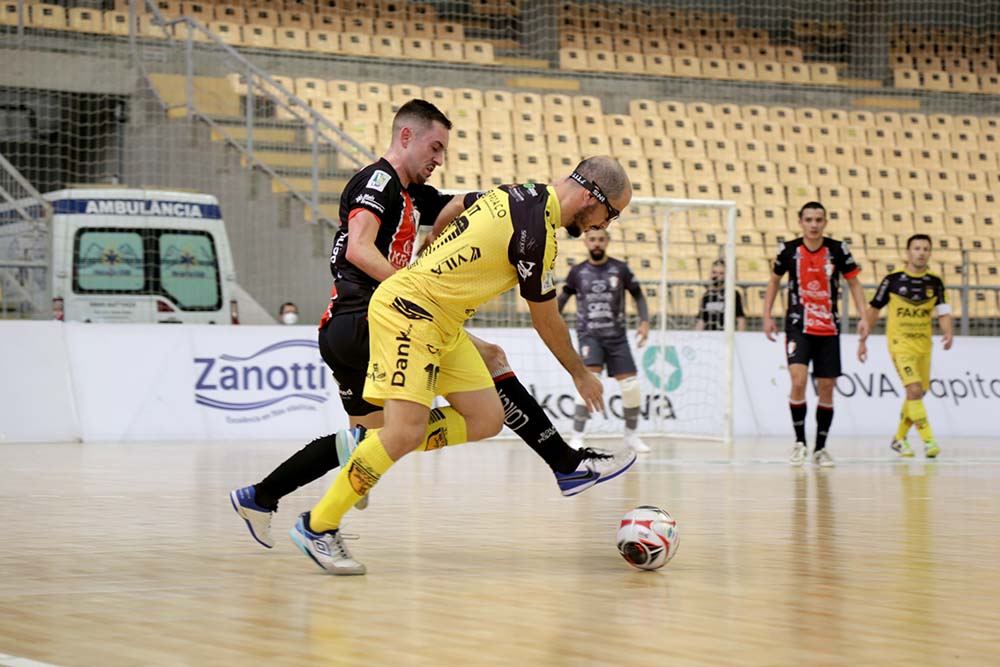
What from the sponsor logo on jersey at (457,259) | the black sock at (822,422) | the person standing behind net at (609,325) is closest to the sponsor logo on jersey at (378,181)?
the sponsor logo on jersey at (457,259)

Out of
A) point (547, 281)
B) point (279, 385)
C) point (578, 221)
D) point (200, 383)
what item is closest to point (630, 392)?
point (279, 385)

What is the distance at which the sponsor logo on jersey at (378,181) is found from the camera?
598 centimetres

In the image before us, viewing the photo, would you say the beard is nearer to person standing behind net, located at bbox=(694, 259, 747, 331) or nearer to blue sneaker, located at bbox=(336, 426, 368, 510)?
blue sneaker, located at bbox=(336, 426, 368, 510)

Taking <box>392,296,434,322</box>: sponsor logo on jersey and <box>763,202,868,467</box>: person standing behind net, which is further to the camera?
<box>763,202,868,467</box>: person standing behind net

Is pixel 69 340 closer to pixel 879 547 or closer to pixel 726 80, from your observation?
pixel 879 547

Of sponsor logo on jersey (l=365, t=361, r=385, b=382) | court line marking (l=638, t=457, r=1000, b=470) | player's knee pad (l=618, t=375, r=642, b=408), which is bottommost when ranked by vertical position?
court line marking (l=638, t=457, r=1000, b=470)

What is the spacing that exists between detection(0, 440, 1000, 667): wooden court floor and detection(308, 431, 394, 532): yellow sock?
0.24 m

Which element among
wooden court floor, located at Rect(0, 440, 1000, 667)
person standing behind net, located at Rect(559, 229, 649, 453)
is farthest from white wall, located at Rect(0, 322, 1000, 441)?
wooden court floor, located at Rect(0, 440, 1000, 667)

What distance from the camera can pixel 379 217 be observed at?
19.5 ft

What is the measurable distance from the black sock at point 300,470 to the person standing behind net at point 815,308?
7319mm

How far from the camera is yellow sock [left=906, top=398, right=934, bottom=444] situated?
13727 millimetres

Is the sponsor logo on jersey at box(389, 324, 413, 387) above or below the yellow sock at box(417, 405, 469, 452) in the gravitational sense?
above

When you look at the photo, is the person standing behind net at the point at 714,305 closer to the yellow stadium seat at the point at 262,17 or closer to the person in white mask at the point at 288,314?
the person in white mask at the point at 288,314

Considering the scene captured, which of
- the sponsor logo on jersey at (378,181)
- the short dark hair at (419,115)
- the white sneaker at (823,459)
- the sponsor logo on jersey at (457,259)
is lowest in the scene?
the white sneaker at (823,459)
